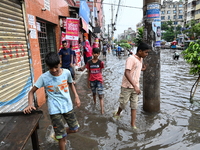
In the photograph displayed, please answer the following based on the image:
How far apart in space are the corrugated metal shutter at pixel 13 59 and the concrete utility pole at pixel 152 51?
117 inches

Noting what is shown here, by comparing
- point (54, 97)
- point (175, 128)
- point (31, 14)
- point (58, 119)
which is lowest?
point (175, 128)

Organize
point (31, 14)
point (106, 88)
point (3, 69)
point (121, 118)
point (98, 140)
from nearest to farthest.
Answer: point (98, 140) → point (3, 69) → point (121, 118) → point (31, 14) → point (106, 88)

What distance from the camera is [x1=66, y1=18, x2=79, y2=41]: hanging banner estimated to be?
713 centimetres

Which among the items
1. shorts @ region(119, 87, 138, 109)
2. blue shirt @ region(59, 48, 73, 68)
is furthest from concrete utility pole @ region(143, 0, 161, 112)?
blue shirt @ region(59, 48, 73, 68)

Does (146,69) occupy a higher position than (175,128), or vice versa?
(146,69)

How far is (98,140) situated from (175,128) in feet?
5.61

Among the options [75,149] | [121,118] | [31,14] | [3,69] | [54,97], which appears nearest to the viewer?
[54,97]

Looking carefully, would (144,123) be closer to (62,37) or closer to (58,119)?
(58,119)

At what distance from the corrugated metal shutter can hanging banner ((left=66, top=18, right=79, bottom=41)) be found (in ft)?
9.92

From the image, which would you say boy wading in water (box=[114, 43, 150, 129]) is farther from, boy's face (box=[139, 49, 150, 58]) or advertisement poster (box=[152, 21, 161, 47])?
advertisement poster (box=[152, 21, 161, 47])

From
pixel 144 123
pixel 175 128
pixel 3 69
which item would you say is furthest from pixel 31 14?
pixel 175 128

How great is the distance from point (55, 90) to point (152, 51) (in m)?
2.41

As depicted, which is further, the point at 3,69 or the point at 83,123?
the point at 83,123

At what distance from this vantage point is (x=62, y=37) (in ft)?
24.2
